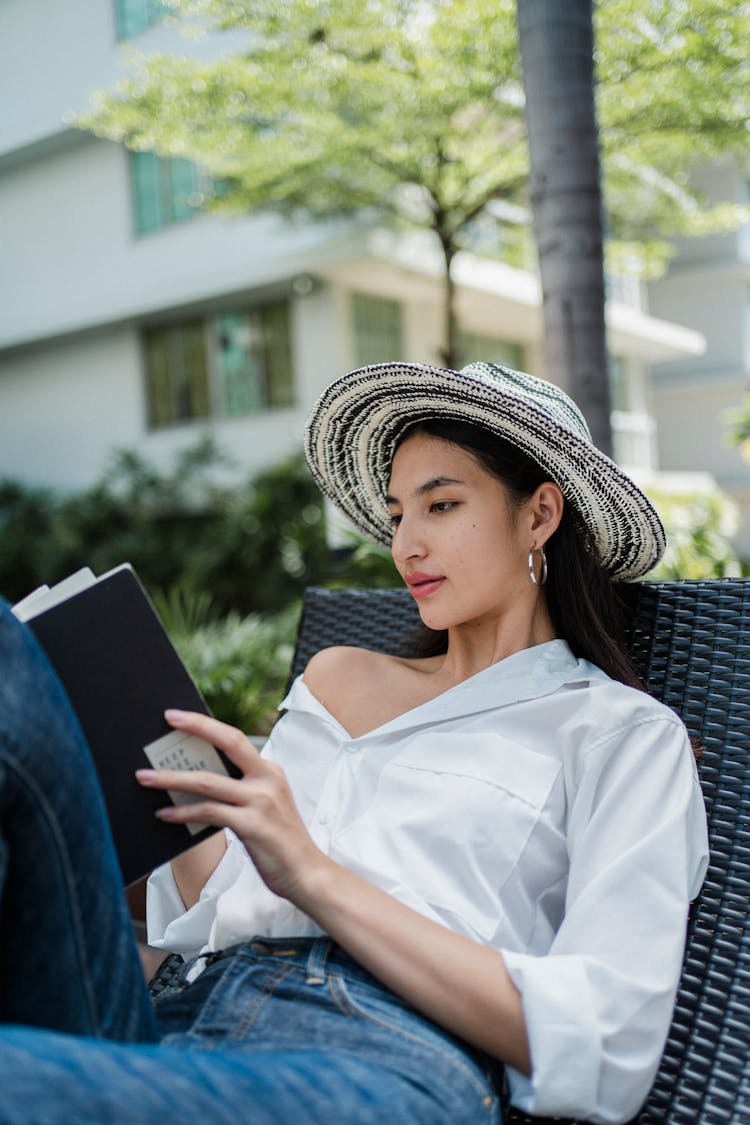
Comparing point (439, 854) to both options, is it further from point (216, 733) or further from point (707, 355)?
point (707, 355)

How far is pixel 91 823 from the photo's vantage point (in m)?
1.24

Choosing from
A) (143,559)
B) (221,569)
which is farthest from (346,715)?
(143,559)

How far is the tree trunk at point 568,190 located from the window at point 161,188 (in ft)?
36.4

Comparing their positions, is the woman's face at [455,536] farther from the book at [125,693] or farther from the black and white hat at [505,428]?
the book at [125,693]

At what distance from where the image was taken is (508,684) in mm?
1854

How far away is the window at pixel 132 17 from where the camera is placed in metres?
14.4

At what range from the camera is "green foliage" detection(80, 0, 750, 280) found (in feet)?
26.4

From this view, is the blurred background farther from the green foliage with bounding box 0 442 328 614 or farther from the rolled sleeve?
the rolled sleeve

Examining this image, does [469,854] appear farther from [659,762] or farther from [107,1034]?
[107,1034]

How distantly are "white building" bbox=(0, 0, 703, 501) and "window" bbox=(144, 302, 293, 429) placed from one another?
0.02 meters

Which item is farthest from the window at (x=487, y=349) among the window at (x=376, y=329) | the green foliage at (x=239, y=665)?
the green foliage at (x=239, y=665)

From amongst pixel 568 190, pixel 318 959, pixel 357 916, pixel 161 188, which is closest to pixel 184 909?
pixel 318 959

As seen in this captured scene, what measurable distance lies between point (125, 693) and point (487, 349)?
16362 mm

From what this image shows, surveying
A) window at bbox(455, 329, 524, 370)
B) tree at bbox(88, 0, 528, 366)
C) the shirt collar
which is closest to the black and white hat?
the shirt collar
